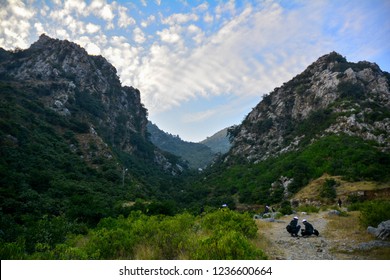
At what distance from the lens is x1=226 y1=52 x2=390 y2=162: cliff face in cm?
5344

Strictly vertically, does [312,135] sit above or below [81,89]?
below

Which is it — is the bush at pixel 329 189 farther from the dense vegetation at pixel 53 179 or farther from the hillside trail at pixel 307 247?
the hillside trail at pixel 307 247

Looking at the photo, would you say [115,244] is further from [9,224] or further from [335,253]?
[9,224]

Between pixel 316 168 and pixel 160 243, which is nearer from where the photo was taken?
pixel 160 243

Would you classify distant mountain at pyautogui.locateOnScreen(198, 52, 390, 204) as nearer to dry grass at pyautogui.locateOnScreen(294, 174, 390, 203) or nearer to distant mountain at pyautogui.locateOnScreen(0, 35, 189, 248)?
dry grass at pyautogui.locateOnScreen(294, 174, 390, 203)

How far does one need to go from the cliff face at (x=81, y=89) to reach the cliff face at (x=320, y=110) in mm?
37250

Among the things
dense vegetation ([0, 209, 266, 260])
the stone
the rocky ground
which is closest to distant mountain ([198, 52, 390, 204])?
the rocky ground

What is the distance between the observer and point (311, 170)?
150ft

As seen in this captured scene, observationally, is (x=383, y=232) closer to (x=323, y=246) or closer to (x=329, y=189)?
(x=323, y=246)

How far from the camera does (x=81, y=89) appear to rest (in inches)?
3551

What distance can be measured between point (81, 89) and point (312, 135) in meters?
69.1

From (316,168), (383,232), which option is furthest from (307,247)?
(316,168)
